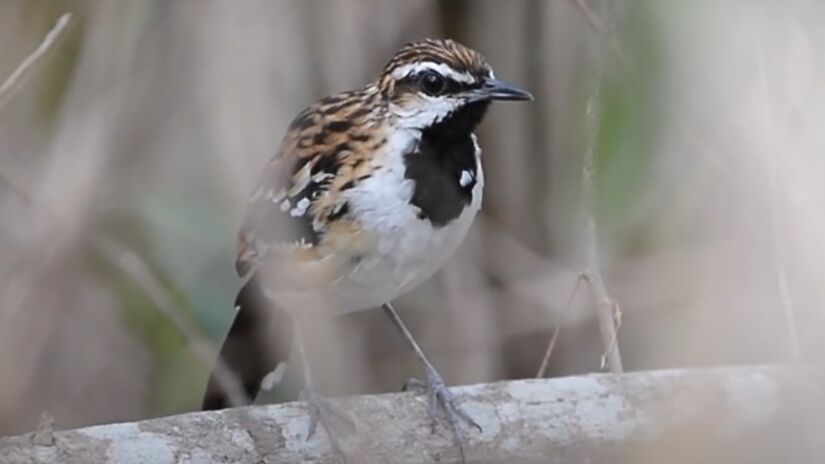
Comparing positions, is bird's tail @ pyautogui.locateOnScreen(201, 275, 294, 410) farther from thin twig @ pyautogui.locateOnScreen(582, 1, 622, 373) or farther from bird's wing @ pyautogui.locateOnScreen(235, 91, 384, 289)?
thin twig @ pyautogui.locateOnScreen(582, 1, 622, 373)

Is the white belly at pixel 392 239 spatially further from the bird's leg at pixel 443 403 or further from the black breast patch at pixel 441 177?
the bird's leg at pixel 443 403

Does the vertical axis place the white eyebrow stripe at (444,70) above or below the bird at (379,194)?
above

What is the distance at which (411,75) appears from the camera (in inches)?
128

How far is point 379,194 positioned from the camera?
3129 millimetres

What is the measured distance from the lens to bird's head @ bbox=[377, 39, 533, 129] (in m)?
3.23

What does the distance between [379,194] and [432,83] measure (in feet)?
0.97

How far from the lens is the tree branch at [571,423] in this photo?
290 centimetres

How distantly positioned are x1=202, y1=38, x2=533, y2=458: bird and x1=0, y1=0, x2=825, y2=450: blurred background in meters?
0.31

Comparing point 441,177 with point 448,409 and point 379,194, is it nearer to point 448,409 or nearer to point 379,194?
point 379,194

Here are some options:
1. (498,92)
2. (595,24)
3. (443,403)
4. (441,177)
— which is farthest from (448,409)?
(595,24)

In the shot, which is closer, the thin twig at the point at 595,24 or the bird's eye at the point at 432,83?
the bird's eye at the point at 432,83

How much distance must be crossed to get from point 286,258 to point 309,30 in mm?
901

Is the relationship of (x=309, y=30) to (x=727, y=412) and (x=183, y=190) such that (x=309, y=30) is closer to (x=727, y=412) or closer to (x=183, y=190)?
(x=183, y=190)

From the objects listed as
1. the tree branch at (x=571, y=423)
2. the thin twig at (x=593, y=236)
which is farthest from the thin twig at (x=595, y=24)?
the tree branch at (x=571, y=423)
